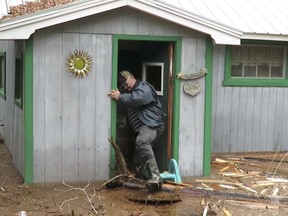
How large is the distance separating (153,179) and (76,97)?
186 centimetres

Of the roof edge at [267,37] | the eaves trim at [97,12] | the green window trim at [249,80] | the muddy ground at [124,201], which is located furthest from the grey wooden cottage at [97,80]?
the roof edge at [267,37]

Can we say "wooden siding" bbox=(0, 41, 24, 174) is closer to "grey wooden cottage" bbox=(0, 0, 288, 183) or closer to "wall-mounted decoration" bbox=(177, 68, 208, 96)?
"grey wooden cottage" bbox=(0, 0, 288, 183)

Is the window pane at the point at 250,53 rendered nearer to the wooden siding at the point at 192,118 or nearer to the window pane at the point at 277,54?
the window pane at the point at 277,54

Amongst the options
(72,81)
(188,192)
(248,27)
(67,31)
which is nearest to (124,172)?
(188,192)

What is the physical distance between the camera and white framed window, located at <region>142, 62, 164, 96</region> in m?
8.93

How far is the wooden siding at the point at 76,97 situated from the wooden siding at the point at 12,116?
74 centimetres

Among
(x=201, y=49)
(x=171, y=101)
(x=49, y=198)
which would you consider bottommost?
(x=49, y=198)

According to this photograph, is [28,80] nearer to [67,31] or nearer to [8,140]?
[67,31]

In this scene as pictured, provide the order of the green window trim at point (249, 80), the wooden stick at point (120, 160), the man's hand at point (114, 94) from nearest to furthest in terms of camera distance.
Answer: the wooden stick at point (120, 160)
the man's hand at point (114, 94)
the green window trim at point (249, 80)

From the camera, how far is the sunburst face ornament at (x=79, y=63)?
784cm

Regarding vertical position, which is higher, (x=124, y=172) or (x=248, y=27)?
(x=248, y=27)

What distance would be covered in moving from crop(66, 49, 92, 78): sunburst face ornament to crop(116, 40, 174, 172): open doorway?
4.49 feet

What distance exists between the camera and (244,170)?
9.41 metres

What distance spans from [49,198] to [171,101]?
2.72m
